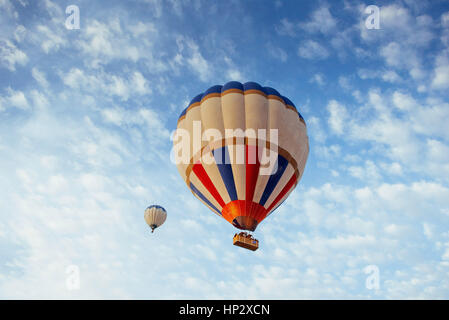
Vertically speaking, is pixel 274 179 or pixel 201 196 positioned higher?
pixel 274 179

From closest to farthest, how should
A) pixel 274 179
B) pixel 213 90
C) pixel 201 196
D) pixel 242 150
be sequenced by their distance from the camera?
pixel 242 150 → pixel 274 179 → pixel 201 196 → pixel 213 90

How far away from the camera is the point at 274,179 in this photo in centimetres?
1770

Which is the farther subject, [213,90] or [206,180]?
[213,90]

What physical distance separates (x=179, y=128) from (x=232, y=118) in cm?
345

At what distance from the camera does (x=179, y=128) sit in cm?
1958

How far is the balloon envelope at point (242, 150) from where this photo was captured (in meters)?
17.3

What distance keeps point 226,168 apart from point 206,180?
54.7 inches

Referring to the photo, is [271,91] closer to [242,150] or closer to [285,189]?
[242,150]

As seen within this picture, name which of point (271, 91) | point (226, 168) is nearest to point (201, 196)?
point (226, 168)

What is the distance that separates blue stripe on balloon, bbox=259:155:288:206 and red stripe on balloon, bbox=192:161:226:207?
212 cm

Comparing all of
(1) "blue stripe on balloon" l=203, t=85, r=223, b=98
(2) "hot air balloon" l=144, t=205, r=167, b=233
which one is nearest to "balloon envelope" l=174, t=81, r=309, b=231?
(1) "blue stripe on balloon" l=203, t=85, r=223, b=98

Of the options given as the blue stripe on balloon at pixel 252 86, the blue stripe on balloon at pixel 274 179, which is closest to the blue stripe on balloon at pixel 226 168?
the blue stripe on balloon at pixel 274 179

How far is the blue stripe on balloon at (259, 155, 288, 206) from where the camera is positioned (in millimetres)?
17547
